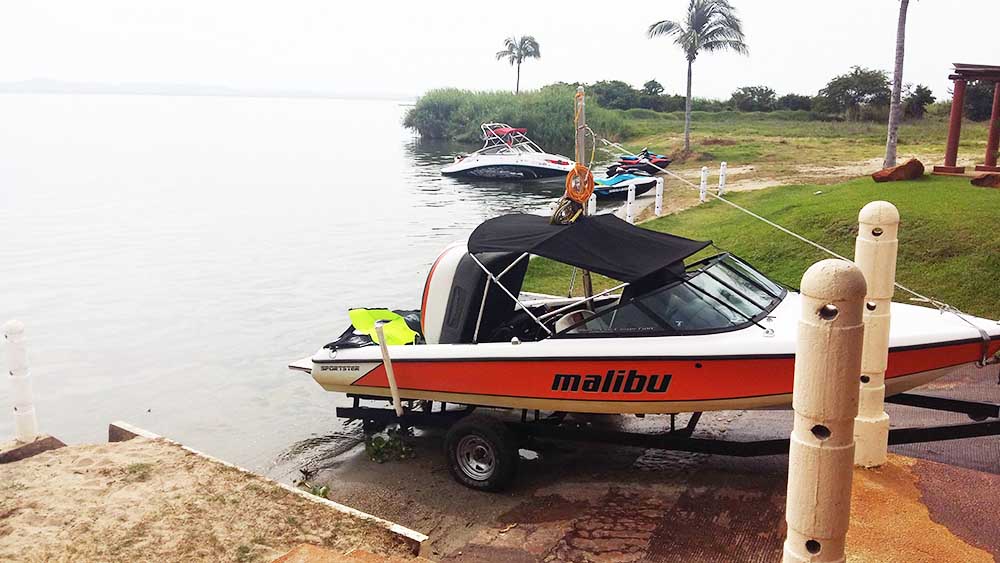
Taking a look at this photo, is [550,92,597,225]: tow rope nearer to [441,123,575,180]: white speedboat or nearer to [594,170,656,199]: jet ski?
[594,170,656,199]: jet ski

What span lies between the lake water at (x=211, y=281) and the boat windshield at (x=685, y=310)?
4.00 meters

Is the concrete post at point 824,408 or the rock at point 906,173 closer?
the concrete post at point 824,408

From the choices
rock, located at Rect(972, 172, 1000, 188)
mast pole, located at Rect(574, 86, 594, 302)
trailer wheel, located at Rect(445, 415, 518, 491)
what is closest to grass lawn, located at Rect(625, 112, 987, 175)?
rock, located at Rect(972, 172, 1000, 188)

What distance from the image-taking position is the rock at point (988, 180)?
1600cm

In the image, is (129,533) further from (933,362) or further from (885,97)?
(885,97)

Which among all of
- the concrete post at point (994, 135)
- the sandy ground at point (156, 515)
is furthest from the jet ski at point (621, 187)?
the sandy ground at point (156, 515)

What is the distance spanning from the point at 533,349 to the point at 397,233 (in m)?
20.7

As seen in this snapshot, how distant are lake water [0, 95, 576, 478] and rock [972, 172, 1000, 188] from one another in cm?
1073

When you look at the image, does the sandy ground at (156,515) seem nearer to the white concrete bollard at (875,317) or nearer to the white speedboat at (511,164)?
the white concrete bollard at (875,317)

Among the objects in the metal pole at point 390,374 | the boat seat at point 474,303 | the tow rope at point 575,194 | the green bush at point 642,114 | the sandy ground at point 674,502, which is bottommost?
the sandy ground at point 674,502

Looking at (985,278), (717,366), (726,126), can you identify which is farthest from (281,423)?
(726,126)

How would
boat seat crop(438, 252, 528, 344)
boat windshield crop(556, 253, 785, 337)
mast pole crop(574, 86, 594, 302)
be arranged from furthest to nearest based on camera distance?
mast pole crop(574, 86, 594, 302) < boat seat crop(438, 252, 528, 344) < boat windshield crop(556, 253, 785, 337)

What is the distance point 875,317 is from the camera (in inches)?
247

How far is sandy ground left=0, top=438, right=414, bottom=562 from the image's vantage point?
5.76 metres
